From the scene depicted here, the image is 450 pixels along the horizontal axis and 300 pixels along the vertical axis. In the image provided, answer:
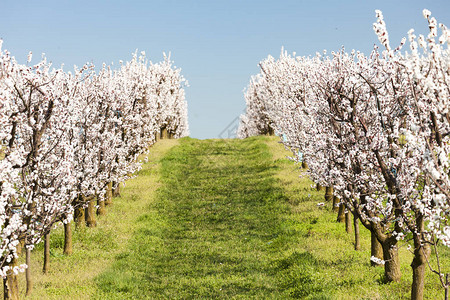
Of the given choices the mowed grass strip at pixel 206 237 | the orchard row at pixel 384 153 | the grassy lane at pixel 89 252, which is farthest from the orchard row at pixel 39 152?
the orchard row at pixel 384 153

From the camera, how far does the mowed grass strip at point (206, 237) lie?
16.5 metres

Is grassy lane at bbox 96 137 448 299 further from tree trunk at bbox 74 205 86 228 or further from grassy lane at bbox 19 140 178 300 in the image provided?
tree trunk at bbox 74 205 86 228

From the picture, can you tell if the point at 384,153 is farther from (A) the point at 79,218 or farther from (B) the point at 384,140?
(A) the point at 79,218

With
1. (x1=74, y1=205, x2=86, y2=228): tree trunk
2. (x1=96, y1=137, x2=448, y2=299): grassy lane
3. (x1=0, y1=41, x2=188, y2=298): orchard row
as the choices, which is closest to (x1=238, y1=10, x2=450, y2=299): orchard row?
(x1=96, y1=137, x2=448, y2=299): grassy lane

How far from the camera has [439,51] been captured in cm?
771

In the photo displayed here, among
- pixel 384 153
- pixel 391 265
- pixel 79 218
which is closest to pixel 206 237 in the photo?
pixel 79 218

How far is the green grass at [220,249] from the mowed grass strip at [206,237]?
6 centimetres

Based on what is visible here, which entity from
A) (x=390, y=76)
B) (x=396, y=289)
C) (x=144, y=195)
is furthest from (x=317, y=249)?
(x=144, y=195)

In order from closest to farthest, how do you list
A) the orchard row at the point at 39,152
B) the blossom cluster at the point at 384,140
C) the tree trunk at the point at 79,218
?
the blossom cluster at the point at 384,140, the orchard row at the point at 39,152, the tree trunk at the point at 79,218

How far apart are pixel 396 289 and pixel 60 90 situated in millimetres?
14574

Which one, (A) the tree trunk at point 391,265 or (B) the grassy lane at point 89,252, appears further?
(B) the grassy lane at point 89,252

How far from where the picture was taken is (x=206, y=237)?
76.3 feet

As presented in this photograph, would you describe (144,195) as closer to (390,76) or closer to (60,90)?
(60,90)

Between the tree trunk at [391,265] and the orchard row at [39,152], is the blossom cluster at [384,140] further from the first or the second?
the orchard row at [39,152]
